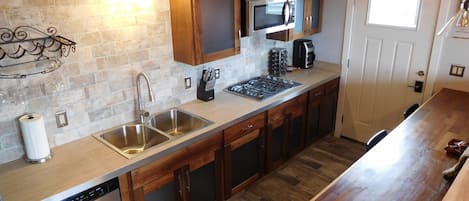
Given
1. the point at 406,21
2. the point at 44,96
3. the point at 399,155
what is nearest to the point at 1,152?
the point at 44,96

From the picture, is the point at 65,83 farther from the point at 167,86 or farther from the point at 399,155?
the point at 399,155

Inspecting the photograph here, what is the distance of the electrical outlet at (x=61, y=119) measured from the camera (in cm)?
231

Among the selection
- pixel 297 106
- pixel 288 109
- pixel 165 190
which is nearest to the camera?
pixel 165 190

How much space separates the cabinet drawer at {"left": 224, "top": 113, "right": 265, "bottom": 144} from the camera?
9.22 feet

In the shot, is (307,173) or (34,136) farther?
(307,173)

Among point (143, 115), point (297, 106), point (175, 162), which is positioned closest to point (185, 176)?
point (175, 162)

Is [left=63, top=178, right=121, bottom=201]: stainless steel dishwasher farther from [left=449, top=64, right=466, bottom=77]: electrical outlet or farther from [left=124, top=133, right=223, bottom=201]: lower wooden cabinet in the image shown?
[left=449, top=64, right=466, bottom=77]: electrical outlet

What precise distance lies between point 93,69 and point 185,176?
3.28 ft

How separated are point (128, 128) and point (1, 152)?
0.83 m

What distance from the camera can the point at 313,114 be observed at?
3.88 metres

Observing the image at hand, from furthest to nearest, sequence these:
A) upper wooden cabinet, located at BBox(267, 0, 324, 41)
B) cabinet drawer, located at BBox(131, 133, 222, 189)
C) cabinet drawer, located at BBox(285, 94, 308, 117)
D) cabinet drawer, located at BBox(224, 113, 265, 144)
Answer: upper wooden cabinet, located at BBox(267, 0, 324, 41) < cabinet drawer, located at BBox(285, 94, 308, 117) < cabinet drawer, located at BBox(224, 113, 265, 144) < cabinet drawer, located at BBox(131, 133, 222, 189)

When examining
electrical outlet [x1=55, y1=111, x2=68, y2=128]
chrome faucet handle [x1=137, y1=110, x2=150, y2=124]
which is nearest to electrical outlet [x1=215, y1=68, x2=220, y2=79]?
chrome faucet handle [x1=137, y1=110, x2=150, y2=124]

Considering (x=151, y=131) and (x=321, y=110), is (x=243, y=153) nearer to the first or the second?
(x=151, y=131)

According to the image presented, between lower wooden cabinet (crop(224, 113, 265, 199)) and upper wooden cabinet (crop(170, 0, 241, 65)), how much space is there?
0.64 m
